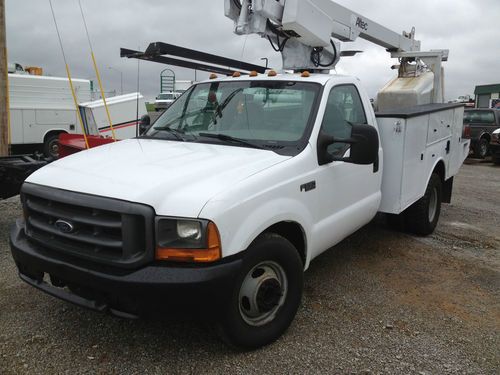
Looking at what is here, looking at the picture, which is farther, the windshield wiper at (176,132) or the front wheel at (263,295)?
the windshield wiper at (176,132)

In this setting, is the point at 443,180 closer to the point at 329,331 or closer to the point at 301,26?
the point at 301,26

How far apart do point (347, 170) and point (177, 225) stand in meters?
1.85

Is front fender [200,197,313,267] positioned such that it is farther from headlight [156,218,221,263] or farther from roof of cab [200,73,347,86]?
roof of cab [200,73,347,86]

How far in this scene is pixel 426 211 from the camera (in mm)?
5676

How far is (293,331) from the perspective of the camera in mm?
3393

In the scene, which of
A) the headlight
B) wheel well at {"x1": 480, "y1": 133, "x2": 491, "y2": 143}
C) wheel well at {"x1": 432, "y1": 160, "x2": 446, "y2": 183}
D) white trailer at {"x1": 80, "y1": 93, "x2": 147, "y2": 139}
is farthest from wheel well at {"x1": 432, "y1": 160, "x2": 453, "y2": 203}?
wheel well at {"x1": 480, "y1": 133, "x2": 491, "y2": 143}

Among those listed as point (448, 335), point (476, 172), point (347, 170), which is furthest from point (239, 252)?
point (476, 172)

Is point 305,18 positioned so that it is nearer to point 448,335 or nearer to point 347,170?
point 347,170

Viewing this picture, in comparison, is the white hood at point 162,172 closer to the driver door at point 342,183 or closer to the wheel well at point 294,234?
the wheel well at point 294,234

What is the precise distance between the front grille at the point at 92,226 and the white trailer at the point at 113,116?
939 cm

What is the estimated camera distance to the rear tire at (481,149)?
16.3 m

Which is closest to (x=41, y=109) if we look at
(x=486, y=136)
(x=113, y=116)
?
(x=113, y=116)

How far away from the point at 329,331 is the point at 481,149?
1509 cm

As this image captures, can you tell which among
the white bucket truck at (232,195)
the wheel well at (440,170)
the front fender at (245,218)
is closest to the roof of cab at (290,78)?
the white bucket truck at (232,195)
